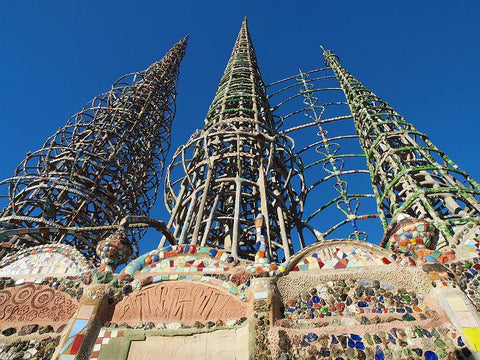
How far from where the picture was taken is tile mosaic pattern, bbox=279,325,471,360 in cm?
375

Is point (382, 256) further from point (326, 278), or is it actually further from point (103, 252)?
point (103, 252)

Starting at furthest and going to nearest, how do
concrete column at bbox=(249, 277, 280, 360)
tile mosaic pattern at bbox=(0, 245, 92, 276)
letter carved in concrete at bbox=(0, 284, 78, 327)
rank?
tile mosaic pattern at bbox=(0, 245, 92, 276), letter carved in concrete at bbox=(0, 284, 78, 327), concrete column at bbox=(249, 277, 280, 360)

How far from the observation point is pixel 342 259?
5.04 meters

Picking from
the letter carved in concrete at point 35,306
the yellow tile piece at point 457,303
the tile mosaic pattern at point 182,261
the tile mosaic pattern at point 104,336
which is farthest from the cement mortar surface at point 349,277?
the letter carved in concrete at point 35,306

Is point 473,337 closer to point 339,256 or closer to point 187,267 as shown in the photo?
point 339,256

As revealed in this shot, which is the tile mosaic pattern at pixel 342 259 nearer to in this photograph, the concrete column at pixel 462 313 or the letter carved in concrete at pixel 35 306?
the concrete column at pixel 462 313

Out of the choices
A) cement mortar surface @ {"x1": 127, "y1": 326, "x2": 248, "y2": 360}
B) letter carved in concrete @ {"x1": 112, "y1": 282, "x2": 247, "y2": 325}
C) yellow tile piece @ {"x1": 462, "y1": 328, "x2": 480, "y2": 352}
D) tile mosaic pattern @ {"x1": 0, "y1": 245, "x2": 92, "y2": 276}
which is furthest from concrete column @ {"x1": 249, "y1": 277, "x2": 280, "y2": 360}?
tile mosaic pattern @ {"x1": 0, "y1": 245, "x2": 92, "y2": 276}

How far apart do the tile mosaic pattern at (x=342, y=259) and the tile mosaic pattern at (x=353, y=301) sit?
32 centimetres

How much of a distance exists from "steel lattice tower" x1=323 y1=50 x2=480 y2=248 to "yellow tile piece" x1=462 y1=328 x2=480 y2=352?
1674 millimetres

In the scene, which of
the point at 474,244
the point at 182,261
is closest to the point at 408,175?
the point at 474,244

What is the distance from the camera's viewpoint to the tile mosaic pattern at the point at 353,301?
4.35 meters

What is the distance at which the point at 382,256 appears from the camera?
5051 millimetres

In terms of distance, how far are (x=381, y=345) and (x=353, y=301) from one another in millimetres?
667

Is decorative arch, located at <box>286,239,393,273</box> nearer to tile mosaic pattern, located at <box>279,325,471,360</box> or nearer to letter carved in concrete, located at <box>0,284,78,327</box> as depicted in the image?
tile mosaic pattern, located at <box>279,325,471,360</box>
